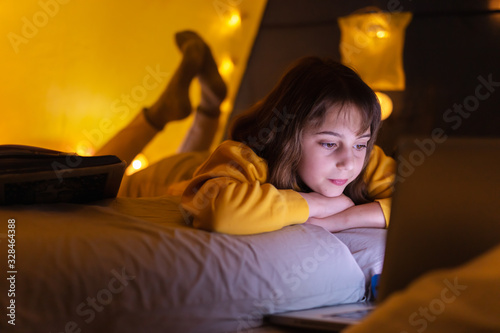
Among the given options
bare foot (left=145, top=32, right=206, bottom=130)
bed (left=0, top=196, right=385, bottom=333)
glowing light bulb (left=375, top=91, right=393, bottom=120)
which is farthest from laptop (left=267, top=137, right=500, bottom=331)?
bare foot (left=145, top=32, right=206, bottom=130)

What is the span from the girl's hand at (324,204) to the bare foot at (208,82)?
130cm

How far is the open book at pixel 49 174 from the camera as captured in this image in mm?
951

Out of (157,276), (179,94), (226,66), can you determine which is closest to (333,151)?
(157,276)

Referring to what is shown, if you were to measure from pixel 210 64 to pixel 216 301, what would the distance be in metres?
1.66

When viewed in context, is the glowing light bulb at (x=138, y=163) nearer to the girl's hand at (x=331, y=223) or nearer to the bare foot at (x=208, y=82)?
the bare foot at (x=208, y=82)

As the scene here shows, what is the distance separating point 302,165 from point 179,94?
1.18 m

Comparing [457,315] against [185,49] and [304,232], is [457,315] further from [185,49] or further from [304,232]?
[185,49]

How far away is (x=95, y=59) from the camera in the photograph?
2.23 m

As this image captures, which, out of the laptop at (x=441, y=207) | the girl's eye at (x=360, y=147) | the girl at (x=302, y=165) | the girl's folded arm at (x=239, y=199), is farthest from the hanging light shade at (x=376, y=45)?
the laptop at (x=441, y=207)

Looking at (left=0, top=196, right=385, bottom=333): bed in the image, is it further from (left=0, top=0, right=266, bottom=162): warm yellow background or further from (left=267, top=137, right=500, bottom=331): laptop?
(left=0, top=0, right=266, bottom=162): warm yellow background

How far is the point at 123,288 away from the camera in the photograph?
72 centimetres

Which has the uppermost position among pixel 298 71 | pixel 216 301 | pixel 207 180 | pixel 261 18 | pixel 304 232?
pixel 261 18

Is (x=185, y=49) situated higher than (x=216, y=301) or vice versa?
(x=185, y=49)

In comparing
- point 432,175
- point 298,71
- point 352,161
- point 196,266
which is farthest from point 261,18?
point 432,175
